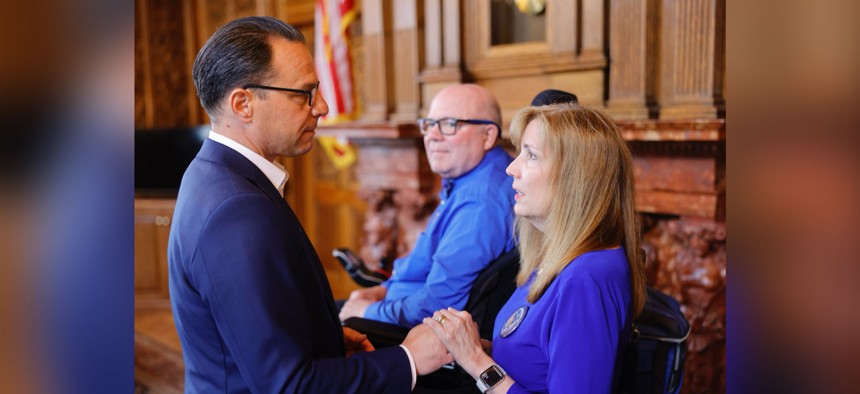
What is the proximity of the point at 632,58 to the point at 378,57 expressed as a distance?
5.66 feet

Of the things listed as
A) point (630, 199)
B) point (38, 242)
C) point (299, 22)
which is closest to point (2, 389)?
point (38, 242)

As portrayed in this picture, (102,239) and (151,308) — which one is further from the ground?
(102,239)

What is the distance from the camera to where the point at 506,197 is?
7.32ft

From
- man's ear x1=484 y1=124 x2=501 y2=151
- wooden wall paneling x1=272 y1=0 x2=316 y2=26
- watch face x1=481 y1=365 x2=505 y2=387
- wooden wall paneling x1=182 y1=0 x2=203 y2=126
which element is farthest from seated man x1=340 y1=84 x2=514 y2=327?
wooden wall paneling x1=182 y1=0 x2=203 y2=126

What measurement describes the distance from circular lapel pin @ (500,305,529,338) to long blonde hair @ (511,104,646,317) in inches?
1.8

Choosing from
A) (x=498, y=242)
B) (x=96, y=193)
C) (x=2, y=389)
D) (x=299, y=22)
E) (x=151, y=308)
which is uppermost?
(x=299, y=22)

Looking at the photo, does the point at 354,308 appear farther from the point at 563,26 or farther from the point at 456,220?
the point at 563,26

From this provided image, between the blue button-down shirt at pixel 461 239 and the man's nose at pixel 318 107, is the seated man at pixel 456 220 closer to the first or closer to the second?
the blue button-down shirt at pixel 461 239

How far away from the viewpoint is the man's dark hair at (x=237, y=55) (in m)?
1.25

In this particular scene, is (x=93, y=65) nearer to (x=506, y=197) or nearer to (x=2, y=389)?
(x=2, y=389)

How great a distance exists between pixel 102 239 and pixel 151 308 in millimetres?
5909

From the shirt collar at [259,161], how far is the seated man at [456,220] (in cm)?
92

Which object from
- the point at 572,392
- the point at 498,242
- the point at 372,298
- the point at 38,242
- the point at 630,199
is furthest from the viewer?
the point at 372,298

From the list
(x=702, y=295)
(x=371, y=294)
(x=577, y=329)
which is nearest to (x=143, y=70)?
(x=371, y=294)
